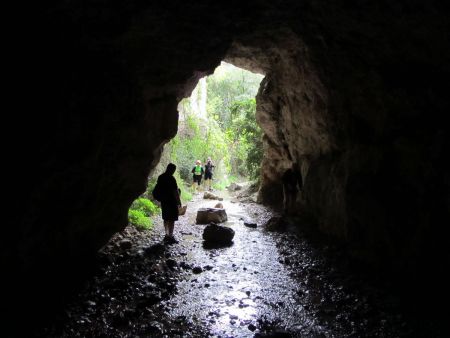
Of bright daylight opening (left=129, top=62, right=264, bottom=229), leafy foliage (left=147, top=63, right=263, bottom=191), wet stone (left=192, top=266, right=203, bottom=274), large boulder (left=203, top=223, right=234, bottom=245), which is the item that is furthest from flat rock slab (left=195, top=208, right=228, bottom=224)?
wet stone (left=192, top=266, right=203, bottom=274)

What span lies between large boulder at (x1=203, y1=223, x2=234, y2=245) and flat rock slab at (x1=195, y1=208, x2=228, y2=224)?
7.51 ft

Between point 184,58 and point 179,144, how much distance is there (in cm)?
1499

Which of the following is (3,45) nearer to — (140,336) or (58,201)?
(58,201)

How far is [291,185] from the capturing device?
12.8 meters

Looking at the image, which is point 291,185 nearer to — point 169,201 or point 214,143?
point 169,201

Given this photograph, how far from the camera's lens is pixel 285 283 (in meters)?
6.51

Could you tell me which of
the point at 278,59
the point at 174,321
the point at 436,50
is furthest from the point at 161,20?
the point at 278,59

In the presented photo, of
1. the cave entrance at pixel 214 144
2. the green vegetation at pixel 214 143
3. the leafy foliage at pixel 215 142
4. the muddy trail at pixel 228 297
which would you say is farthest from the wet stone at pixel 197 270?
the cave entrance at pixel 214 144

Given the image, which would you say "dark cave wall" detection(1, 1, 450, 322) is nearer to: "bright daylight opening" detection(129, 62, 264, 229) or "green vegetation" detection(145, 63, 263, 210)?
"bright daylight opening" detection(129, 62, 264, 229)

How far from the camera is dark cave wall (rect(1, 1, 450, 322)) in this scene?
5156 mm

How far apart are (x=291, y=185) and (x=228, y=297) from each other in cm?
748

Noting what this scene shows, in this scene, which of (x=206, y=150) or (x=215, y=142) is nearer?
(x=206, y=150)

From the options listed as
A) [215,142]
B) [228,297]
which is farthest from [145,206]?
[215,142]

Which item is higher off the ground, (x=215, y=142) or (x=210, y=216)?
(x=215, y=142)
